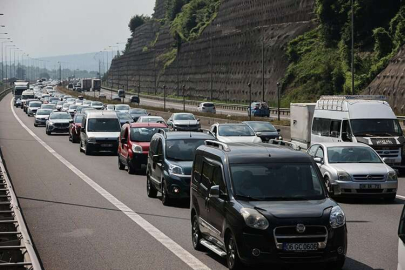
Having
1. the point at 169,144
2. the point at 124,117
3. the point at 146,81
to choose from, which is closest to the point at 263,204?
the point at 169,144

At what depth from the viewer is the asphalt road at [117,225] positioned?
12750 millimetres

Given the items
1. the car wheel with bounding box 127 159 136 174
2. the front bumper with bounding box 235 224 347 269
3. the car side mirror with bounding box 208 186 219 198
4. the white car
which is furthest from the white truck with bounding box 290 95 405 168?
the front bumper with bounding box 235 224 347 269

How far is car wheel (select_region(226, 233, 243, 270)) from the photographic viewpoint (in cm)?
1136

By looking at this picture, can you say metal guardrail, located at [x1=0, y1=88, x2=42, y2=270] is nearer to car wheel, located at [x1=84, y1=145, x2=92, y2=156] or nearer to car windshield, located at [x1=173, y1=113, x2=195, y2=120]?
car wheel, located at [x1=84, y1=145, x2=92, y2=156]

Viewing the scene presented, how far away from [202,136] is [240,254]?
1094cm

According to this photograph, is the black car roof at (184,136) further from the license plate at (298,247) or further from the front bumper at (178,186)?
the license plate at (298,247)

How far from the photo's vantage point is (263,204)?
11.6 metres

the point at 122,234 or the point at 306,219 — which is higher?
the point at 306,219

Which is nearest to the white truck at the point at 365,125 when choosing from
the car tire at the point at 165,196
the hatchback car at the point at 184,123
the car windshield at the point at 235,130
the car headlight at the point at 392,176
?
the car windshield at the point at 235,130

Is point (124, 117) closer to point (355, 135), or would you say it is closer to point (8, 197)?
point (355, 135)

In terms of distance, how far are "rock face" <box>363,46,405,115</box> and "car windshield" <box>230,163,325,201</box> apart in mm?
57327

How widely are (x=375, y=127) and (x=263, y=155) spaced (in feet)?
57.7

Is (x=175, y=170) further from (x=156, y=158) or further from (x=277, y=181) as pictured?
(x=277, y=181)

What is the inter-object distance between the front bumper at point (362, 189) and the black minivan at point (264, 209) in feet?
24.7
